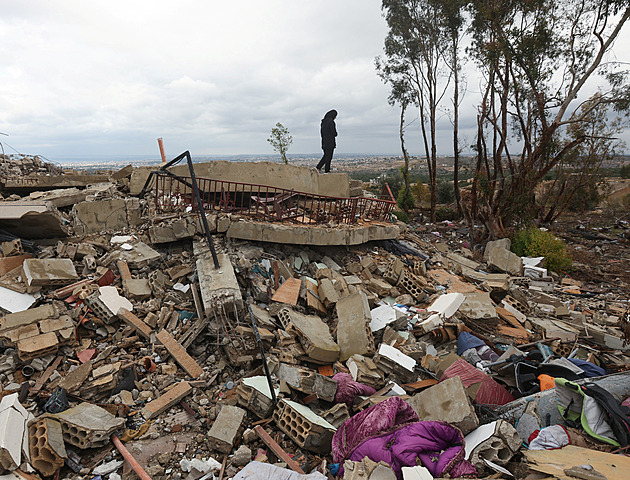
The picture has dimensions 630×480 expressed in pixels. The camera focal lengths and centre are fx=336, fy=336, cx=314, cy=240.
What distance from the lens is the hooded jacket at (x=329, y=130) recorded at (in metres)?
10.4

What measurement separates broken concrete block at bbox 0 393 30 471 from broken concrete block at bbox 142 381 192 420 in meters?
0.99

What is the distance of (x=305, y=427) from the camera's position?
330 centimetres

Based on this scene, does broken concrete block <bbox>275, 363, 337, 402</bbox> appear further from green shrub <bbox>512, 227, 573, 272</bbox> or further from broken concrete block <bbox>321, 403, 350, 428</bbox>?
green shrub <bbox>512, 227, 573, 272</bbox>

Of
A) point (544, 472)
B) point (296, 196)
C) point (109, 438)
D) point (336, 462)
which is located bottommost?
point (336, 462)

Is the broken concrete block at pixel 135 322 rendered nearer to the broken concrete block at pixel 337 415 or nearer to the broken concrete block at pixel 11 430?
the broken concrete block at pixel 11 430

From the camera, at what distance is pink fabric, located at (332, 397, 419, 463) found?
3.03m

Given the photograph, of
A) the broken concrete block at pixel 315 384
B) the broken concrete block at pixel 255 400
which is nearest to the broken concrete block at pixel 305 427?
the broken concrete block at pixel 255 400

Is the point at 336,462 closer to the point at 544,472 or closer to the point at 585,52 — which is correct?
the point at 544,472

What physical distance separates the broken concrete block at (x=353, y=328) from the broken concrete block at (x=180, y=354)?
1870mm

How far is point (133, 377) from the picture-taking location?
387cm

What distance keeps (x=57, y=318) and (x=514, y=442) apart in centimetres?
519

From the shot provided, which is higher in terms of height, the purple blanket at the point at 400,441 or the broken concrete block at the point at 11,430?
the broken concrete block at the point at 11,430

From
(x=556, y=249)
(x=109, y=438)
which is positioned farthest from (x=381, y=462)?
(x=556, y=249)

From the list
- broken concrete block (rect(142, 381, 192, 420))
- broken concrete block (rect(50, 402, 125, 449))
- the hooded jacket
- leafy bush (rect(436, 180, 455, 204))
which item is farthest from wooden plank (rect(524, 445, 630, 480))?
leafy bush (rect(436, 180, 455, 204))
